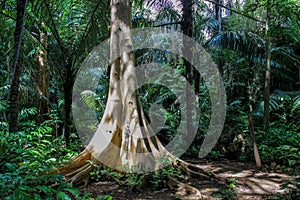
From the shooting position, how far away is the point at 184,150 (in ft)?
21.3

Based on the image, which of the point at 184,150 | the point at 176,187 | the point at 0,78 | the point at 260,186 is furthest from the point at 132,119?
the point at 0,78

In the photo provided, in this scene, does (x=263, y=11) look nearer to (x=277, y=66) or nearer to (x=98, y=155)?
(x=277, y=66)

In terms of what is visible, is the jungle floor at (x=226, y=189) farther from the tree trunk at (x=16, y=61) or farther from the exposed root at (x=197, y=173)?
the tree trunk at (x=16, y=61)

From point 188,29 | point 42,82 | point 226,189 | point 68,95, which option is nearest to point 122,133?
point 68,95

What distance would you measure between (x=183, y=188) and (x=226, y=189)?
0.67m

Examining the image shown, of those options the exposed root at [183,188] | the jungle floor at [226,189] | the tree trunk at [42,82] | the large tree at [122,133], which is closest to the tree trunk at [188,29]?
the jungle floor at [226,189]

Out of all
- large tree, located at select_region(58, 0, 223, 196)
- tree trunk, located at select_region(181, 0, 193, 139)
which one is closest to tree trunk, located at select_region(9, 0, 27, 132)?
large tree, located at select_region(58, 0, 223, 196)

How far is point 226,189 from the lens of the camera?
367 centimetres

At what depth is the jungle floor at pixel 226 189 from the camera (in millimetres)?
3352

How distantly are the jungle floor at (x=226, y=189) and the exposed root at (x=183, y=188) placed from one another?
0.21ft

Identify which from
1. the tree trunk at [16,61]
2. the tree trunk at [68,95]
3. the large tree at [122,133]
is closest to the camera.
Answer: the tree trunk at [16,61]

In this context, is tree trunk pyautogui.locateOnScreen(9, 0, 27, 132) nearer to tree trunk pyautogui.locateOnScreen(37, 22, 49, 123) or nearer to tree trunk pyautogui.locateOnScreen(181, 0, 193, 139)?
tree trunk pyautogui.locateOnScreen(37, 22, 49, 123)

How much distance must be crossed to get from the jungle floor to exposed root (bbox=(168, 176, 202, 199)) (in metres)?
0.07

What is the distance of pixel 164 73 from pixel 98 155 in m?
5.94
